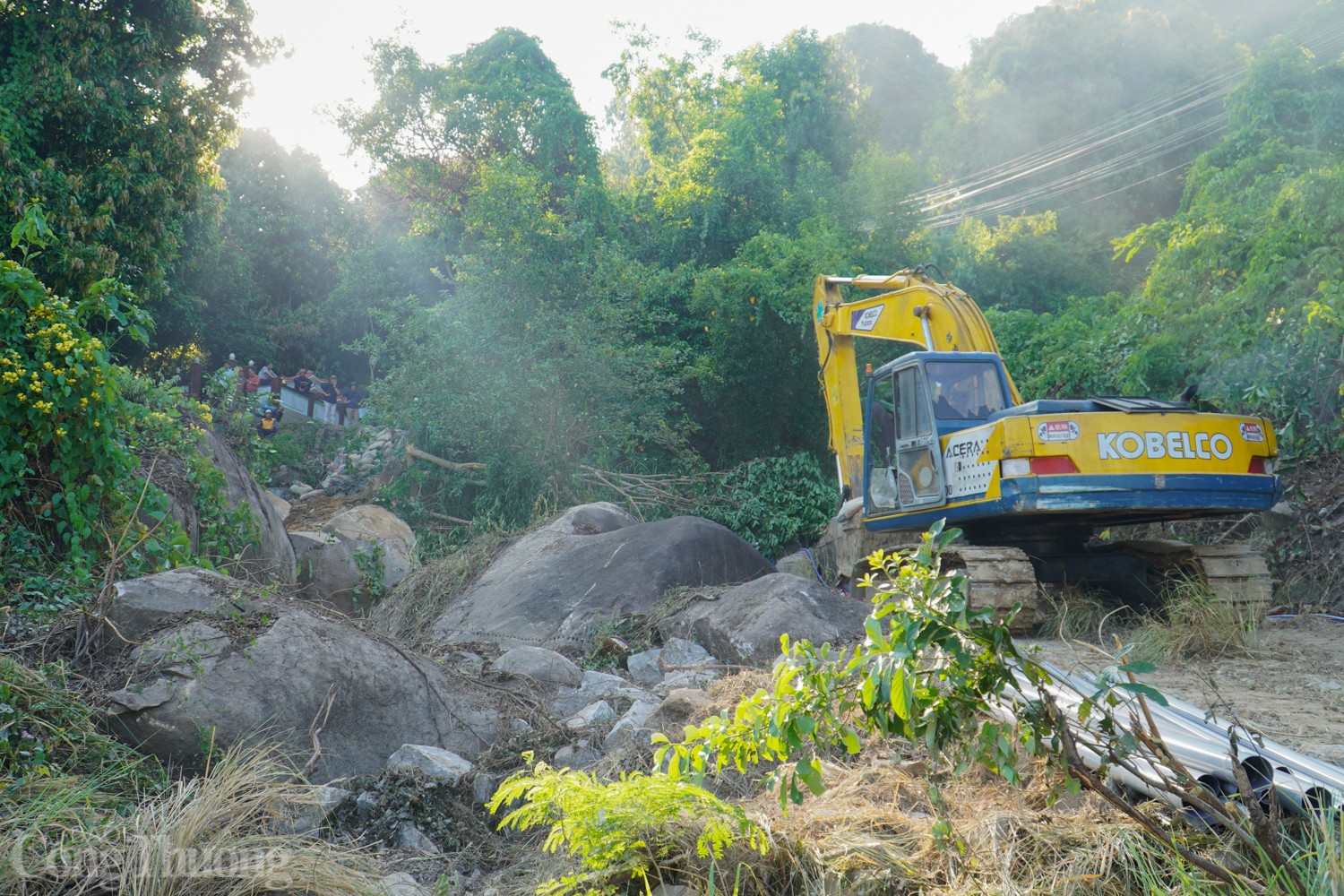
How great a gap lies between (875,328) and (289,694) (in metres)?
7.76

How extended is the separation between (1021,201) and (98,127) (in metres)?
28.1

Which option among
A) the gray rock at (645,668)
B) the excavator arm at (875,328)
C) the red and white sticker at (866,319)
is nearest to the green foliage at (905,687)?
the gray rock at (645,668)

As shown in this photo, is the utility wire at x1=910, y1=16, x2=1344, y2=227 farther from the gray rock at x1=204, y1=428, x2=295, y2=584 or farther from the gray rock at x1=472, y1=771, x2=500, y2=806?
the gray rock at x1=472, y1=771, x2=500, y2=806

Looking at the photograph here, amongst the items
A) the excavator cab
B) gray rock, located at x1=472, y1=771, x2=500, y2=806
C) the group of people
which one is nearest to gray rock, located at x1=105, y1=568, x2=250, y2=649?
gray rock, located at x1=472, y1=771, x2=500, y2=806

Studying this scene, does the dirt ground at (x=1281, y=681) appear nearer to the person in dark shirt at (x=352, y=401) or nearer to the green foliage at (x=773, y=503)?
the green foliage at (x=773, y=503)

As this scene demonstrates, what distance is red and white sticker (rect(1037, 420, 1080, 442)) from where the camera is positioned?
7.57 m

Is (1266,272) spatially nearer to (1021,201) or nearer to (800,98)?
(800,98)

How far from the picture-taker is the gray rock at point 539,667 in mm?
6340

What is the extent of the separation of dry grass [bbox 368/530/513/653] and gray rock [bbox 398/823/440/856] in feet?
17.4

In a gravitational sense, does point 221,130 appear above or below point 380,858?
above

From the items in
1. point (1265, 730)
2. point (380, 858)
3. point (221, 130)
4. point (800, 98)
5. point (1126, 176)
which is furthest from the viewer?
point (1126, 176)

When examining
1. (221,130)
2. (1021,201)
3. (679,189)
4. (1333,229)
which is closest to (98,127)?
(221,130)

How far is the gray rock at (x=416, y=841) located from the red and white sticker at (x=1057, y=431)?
5.38 m

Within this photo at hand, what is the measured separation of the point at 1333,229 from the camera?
1017 centimetres
